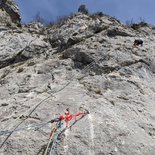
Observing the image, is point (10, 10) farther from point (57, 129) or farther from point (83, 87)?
point (57, 129)

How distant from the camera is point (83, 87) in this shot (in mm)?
9891

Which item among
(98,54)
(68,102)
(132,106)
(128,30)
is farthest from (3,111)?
(128,30)

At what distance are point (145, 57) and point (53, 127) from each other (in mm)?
5243

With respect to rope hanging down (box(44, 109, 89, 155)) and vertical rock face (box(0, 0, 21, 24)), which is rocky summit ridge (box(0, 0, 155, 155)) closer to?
rope hanging down (box(44, 109, 89, 155))

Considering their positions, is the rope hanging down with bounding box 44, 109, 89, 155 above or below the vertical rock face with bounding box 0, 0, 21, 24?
below

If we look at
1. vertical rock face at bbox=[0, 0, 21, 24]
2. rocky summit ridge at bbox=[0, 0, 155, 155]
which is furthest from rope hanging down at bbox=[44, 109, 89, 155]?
vertical rock face at bbox=[0, 0, 21, 24]

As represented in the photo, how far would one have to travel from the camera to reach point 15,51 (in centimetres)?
1463

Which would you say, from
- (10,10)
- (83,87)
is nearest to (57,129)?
(83,87)

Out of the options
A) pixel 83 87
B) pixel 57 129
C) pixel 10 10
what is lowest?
pixel 57 129

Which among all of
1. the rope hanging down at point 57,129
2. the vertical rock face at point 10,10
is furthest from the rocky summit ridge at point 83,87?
the vertical rock face at point 10,10

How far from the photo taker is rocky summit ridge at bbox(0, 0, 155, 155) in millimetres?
7375

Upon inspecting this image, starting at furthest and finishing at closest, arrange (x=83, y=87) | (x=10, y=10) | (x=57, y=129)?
(x=10, y=10)
(x=83, y=87)
(x=57, y=129)

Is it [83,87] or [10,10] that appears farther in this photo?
[10,10]

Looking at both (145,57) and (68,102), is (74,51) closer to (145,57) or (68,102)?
(145,57)
